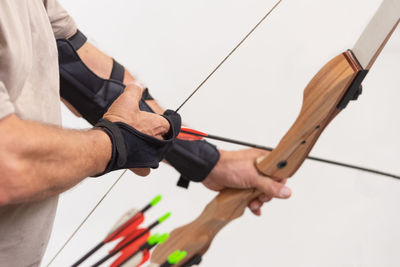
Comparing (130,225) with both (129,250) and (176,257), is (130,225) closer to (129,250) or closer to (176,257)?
(129,250)

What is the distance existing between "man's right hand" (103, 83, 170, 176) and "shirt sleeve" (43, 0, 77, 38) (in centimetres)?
27

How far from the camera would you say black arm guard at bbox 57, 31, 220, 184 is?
113 cm

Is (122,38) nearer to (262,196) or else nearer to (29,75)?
(262,196)

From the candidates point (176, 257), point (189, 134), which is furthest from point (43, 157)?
point (176, 257)

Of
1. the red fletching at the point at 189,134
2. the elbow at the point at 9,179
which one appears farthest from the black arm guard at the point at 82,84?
the elbow at the point at 9,179

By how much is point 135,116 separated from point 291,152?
41cm

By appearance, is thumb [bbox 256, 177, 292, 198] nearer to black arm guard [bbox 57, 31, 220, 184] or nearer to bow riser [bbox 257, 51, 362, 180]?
bow riser [bbox 257, 51, 362, 180]

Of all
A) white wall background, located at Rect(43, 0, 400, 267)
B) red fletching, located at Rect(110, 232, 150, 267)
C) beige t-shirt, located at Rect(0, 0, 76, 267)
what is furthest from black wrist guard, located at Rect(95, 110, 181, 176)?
white wall background, located at Rect(43, 0, 400, 267)

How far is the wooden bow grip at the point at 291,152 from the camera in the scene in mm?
968

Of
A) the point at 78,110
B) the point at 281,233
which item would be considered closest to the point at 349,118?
the point at 281,233

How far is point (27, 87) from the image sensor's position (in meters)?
0.77

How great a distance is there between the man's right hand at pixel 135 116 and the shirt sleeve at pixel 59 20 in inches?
10.7

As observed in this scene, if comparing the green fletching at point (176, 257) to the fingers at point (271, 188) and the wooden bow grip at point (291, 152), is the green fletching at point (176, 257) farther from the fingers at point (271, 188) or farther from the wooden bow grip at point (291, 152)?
the fingers at point (271, 188)

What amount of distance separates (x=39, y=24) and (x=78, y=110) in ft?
1.42
